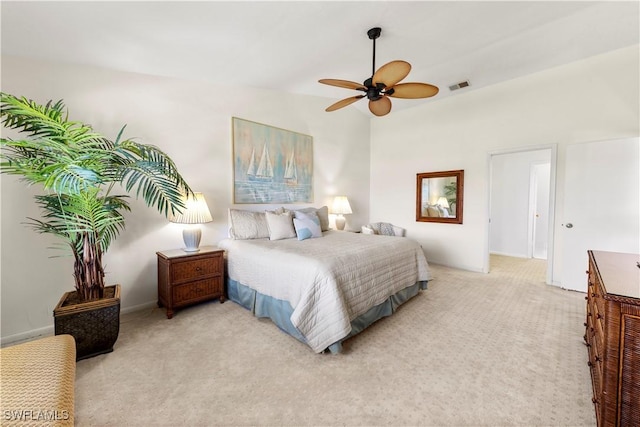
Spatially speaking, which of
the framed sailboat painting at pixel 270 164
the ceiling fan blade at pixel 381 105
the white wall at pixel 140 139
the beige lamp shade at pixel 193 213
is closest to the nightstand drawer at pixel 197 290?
the white wall at pixel 140 139

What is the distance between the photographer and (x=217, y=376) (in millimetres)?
1723

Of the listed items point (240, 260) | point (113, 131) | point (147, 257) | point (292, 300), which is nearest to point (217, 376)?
point (292, 300)

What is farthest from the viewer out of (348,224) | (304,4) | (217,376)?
(348,224)

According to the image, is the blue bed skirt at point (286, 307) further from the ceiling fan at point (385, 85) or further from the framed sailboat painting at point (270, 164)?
the ceiling fan at point (385, 85)

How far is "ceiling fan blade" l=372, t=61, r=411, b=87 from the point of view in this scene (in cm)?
199

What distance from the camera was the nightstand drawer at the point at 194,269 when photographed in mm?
2543

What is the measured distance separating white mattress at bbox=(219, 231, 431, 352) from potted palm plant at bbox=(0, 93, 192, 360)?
40.9 inches

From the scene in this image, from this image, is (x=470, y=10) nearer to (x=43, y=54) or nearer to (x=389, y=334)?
(x=389, y=334)

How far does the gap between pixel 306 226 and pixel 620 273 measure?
2633 millimetres

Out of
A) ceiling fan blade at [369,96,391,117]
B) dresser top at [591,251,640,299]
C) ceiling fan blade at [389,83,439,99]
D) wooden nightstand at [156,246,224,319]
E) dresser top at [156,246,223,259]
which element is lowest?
wooden nightstand at [156,246,224,319]

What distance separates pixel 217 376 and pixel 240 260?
121cm

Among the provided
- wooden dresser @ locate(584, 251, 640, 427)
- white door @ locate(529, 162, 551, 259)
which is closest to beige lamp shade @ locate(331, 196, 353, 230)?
wooden dresser @ locate(584, 251, 640, 427)

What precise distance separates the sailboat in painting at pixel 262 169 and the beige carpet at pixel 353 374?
6.15 feet

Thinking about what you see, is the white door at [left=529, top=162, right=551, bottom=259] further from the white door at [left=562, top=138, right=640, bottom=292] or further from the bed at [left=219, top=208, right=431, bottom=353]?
the bed at [left=219, top=208, right=431, bottom=353]
